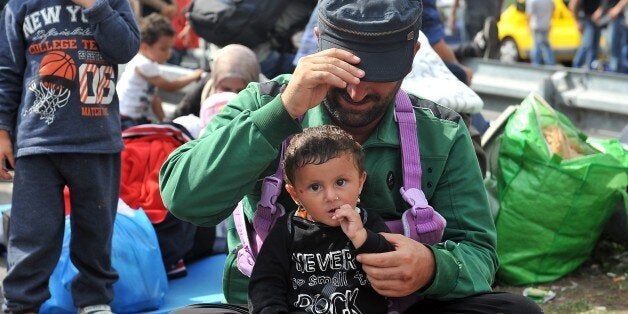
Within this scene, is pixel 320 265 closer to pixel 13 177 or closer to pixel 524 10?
pixel 13 177

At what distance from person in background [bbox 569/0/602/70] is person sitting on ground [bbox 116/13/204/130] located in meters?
6.64

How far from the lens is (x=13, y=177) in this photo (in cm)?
443

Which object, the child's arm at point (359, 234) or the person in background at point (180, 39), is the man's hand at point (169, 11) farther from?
the child's arm at point (359, 234)

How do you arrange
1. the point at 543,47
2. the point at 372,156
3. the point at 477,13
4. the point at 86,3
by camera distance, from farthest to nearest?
the point at 543,47 < the point at 477,13 < the point at 86,3 < the point at 372,156

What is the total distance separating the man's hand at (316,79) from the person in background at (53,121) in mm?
1736

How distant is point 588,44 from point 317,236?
418 inches

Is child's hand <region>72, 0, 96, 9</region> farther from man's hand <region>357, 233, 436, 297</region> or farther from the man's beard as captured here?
man's hand <region>357, 233, 436, 297</region>

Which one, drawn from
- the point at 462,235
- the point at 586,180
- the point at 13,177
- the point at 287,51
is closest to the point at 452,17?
the point at 287,51

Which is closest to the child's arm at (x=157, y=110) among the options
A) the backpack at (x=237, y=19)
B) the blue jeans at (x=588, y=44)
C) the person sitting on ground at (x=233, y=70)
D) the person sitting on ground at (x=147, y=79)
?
the person sitting on ground at (x=147, y=79)

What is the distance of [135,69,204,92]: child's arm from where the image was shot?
271 inches

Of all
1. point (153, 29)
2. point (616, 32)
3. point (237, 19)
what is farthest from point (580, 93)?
point (616, 32)

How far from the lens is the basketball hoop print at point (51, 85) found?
4.28 meters

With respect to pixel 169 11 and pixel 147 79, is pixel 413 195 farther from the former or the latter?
pixel 169 11

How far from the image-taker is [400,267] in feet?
8.87
